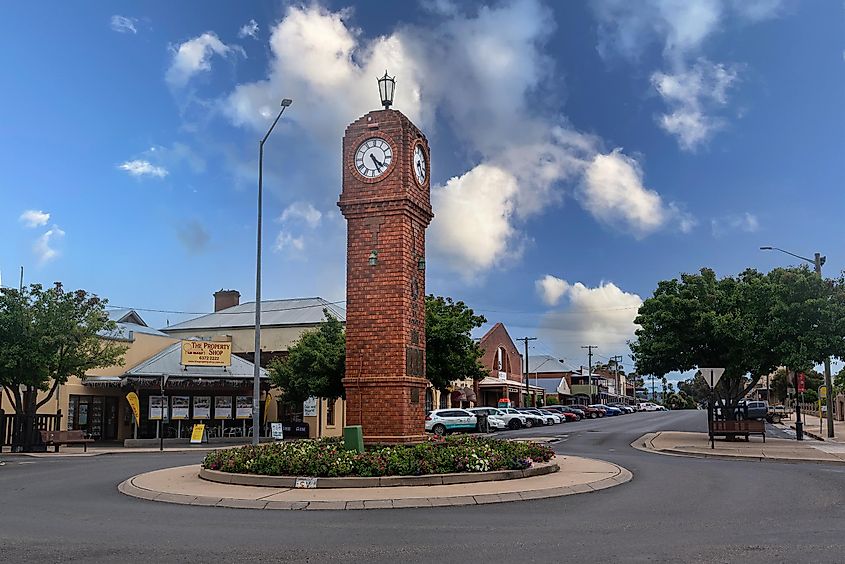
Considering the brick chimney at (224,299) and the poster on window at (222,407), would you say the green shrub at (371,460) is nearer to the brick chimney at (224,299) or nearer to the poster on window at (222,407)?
the poster on window at (222,407)

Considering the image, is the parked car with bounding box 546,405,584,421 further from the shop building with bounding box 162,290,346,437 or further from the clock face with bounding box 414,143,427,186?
the clock face with bounding box 414,143,427,186

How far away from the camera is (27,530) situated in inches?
426

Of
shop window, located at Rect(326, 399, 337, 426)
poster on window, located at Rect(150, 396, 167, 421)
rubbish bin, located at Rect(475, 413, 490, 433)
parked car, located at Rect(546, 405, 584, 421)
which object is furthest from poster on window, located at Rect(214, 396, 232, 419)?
parked car, located at Rect(546, 405, 584, 421)

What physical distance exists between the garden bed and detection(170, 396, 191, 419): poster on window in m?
21.5

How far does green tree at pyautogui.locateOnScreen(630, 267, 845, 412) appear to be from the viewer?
29.5m

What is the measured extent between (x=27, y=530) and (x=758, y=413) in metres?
50.0

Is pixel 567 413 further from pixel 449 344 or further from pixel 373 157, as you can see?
pixel 373 157

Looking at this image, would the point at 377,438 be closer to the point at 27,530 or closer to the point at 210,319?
the point at 27,530

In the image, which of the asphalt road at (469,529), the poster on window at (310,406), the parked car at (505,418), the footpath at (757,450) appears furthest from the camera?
the parked car at (505,418)

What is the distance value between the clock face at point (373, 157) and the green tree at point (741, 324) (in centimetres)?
1837

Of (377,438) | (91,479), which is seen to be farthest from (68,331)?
(377,438)

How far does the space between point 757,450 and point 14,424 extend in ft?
87.4

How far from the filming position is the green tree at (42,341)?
2834cm

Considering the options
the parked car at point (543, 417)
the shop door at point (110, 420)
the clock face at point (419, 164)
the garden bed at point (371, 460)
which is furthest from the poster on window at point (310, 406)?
the clock face at point (419, 164)
